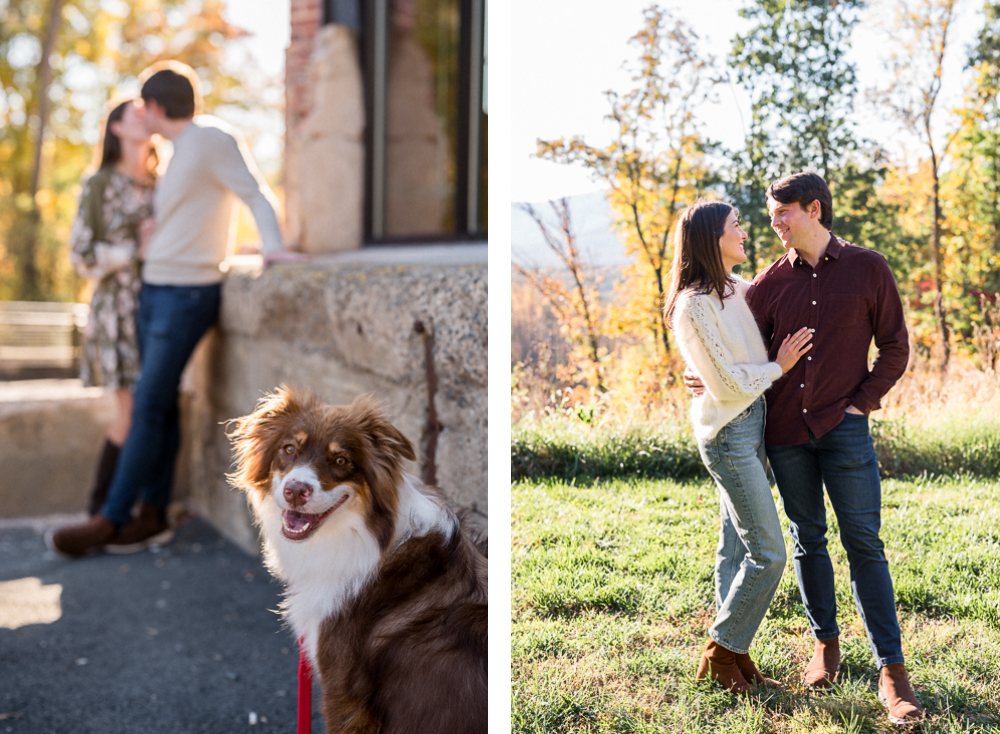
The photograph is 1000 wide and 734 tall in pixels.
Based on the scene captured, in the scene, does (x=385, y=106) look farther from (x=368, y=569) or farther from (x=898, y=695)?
(x=898, y=695)

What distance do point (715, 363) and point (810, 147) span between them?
0.61 m

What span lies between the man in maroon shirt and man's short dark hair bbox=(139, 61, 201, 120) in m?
3.74

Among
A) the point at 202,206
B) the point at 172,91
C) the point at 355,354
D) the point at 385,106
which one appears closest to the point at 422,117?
the point at 385,106

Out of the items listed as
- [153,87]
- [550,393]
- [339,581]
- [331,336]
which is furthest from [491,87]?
[153,87]

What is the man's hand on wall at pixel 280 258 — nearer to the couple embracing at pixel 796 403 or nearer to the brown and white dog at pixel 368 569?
the brown and white dog at pixel 368 569

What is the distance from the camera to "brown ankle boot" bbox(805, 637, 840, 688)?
2.02 metres

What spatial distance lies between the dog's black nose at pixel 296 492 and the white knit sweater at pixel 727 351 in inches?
40.8

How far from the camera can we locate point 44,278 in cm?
1441

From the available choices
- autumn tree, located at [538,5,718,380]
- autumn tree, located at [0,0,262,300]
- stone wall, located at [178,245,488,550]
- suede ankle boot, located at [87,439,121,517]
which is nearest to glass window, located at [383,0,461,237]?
stone wall, located at [178,245,488,550]

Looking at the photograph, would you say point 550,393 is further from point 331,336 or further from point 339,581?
point 331,336

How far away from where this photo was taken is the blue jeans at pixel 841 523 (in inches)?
78.8

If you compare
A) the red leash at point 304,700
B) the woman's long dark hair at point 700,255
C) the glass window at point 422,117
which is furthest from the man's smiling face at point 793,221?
the glass window at point 422,117

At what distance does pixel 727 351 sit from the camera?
6.62 ft

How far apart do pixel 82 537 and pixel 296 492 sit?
10.8ft
